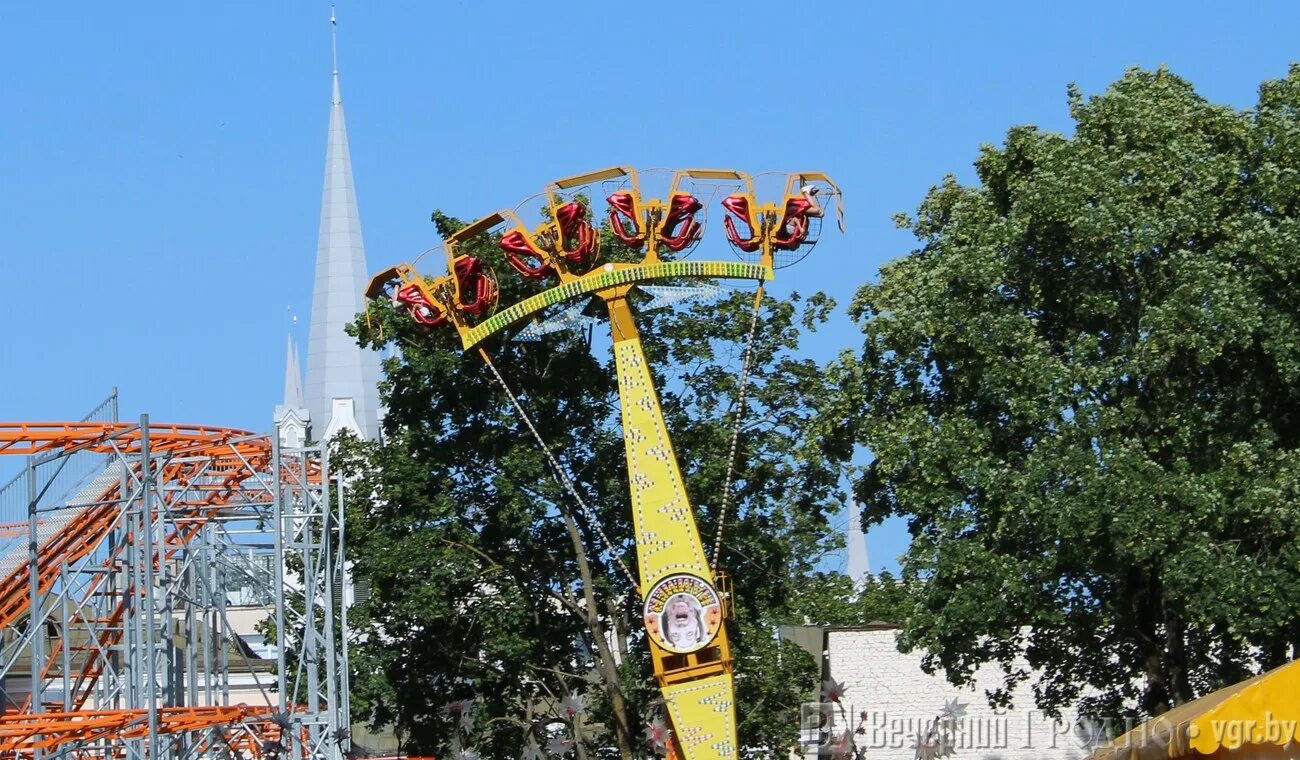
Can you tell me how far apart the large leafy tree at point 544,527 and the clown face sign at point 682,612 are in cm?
778

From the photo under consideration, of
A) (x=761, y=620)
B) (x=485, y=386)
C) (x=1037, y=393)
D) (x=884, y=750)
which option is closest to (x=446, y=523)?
(x=485, y=386)

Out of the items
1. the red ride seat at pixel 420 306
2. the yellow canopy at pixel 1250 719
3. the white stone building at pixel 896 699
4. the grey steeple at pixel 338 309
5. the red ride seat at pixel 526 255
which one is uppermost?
the grey steeple at pixel 338 309

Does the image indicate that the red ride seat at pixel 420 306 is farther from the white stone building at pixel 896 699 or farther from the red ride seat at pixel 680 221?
the white stone building at pixel 896 699

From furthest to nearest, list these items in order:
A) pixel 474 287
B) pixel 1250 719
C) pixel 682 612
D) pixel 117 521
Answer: pixel 117 521
pixel 474 287
pixel 682 612
pixel 1250 719

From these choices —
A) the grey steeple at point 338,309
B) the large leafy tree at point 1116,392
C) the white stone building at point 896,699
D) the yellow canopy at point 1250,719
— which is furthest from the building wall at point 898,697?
the grey steeple at point 338,309

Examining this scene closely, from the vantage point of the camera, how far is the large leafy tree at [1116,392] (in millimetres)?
26594

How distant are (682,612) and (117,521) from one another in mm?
13664

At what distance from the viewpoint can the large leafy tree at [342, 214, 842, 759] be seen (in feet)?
118

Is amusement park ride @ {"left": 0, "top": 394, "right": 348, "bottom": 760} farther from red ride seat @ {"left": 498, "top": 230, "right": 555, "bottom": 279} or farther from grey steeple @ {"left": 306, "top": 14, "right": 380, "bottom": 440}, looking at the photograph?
grey steeple @ {"left": 306, "top": 14, "right": 380, "bottom": 440}

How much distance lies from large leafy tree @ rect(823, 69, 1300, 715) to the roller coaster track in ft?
40.1

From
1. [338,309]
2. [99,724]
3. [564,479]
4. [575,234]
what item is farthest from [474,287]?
[338,309]

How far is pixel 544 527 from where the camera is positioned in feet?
121

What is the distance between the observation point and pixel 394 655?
36.7 metres

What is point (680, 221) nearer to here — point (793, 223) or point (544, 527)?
point (793, 223)
